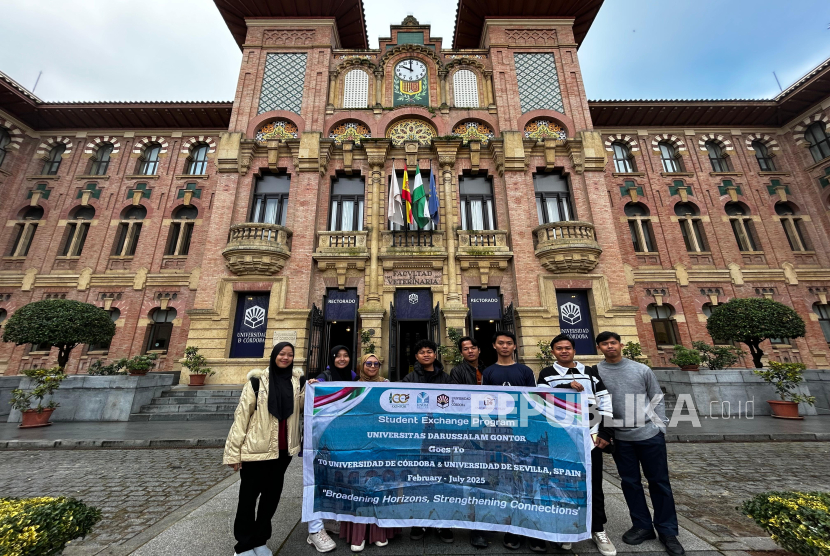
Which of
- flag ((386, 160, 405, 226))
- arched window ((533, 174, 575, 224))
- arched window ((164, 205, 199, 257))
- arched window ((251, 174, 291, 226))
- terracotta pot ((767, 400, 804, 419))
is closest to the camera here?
terracotta pot ((767, 400, 804, 419))

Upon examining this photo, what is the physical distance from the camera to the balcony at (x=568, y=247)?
13.9 m

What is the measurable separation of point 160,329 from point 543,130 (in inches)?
895

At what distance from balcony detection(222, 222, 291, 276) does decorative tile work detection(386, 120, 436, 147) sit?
7.45 m

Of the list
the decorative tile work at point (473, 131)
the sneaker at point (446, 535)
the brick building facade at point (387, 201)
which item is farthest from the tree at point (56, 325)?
the decorative tile work at point (473, 131)

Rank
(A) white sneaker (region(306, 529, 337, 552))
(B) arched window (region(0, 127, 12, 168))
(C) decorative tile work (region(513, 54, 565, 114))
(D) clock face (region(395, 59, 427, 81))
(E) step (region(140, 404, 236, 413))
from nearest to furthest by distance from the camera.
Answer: (A) white sneaker (region(306, 529, 337, 552))
(E) step (region(140, 404, 236, 413))
(C) decorative tile work (region(513, 54, 565, 114))
(D) clock face (region(395, 59, 427, 81))
(B) arched window (region(0, 127, 12, 168))

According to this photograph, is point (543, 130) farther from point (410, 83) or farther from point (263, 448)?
point (263, 448)

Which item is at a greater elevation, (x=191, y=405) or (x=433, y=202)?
(x=433, y=202)

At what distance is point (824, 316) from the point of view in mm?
17578

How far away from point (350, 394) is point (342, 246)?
11.7m

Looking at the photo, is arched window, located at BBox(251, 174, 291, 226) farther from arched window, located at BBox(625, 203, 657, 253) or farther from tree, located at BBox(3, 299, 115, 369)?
arched window, located at BBox(625, 203, 657, 253)

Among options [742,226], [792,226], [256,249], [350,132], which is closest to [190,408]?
[256,249]

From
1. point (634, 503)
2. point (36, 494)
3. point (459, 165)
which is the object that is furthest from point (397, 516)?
point (459, 165)

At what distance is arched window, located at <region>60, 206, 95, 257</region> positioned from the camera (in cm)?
1830

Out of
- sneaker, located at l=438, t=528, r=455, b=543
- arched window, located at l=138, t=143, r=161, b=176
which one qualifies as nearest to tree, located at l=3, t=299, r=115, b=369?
arched window, located at l=138, t=143, r=161, b=176
